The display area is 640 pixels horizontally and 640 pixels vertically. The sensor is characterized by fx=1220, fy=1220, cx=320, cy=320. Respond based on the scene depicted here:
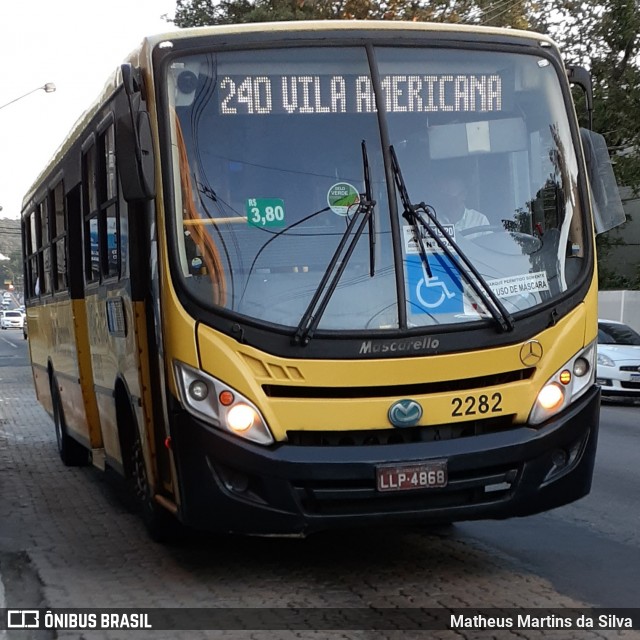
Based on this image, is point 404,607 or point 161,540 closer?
point 404,607

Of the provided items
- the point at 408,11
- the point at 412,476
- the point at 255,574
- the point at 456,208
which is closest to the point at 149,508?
the point at 255,574

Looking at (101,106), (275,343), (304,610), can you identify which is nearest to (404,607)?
(304,610)

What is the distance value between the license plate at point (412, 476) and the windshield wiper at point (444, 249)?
874 millimetres

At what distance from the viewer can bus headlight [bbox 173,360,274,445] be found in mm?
6230

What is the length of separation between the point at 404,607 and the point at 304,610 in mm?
500

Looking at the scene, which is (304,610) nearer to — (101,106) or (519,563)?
(519,563)

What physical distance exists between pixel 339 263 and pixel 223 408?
987 millimetres

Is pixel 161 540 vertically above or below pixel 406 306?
below

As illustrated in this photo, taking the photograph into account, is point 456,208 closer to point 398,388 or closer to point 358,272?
point 358,272

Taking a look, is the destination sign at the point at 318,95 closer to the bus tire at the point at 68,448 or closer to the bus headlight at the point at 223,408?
the bus headlight at the point at 223,408

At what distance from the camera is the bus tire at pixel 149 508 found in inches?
299

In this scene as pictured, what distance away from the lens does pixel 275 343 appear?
20.6ft

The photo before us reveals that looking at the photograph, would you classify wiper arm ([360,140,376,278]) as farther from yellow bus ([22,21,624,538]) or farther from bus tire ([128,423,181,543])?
bus tire ([128,423,181,543])

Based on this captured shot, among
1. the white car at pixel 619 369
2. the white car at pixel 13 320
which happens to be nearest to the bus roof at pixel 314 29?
the white car at pixel 619 369
